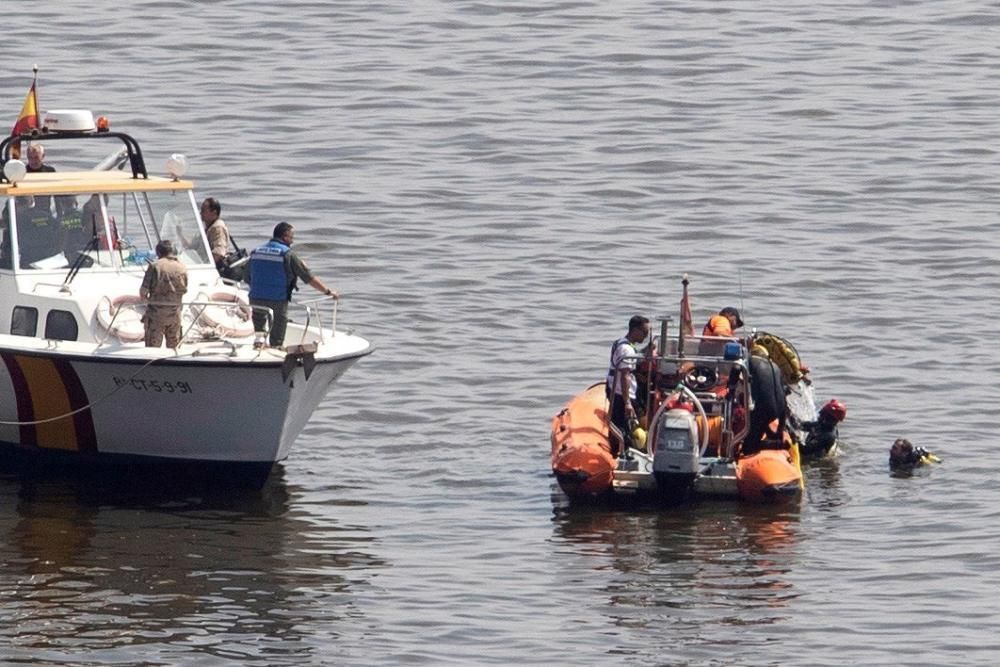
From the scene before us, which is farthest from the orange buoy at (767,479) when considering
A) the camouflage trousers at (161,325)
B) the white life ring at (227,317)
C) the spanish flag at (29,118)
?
the spanish flag at (29,118)

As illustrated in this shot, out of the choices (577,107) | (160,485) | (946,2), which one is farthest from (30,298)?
(946,2)

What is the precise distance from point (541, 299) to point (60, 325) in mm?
8471

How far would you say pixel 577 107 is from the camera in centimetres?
3434

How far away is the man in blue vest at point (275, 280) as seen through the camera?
17.8m

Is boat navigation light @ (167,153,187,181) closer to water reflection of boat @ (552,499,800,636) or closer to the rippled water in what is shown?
the rippled water

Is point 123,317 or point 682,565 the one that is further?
point 123,317

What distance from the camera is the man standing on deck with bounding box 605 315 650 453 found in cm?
1834

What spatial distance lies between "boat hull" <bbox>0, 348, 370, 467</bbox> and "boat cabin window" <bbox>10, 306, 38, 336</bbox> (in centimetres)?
43

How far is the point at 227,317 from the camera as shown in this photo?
1820cm

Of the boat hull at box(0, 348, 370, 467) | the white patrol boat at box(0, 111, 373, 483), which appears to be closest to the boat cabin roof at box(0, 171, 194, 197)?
the white patrol boat at box(0, 111, 373, 483)

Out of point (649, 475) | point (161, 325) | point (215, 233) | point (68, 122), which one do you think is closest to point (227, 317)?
point (161, 325)

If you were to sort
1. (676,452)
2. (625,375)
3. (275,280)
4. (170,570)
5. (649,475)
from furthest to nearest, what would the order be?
(625,375) < (275,280) < (649,475) < (676,452) < (170,570)

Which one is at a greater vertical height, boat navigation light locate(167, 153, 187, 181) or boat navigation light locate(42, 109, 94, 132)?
boat navigation light locate(42, 109, 94, 132)

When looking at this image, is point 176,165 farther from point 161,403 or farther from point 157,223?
point 161,403
